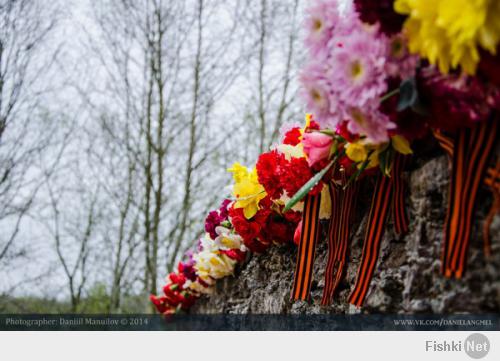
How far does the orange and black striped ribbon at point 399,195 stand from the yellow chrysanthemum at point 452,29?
1.27 ft

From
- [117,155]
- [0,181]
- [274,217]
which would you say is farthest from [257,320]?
[117,155]

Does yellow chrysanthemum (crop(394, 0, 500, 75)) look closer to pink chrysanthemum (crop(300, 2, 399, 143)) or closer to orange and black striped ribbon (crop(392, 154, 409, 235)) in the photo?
pink chrysanthemum (crop(300, 2, 399, 143))

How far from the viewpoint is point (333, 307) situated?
1.76 m

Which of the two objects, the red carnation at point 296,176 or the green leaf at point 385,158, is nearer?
the green leaf at point 385,158

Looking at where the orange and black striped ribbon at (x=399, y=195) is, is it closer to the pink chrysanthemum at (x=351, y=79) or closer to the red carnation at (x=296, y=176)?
the pink chrysanthemum at (x=351, y=79)

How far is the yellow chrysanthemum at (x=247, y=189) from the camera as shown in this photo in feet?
7.55

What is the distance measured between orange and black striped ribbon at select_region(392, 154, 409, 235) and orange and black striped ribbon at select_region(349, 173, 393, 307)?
0.05 metres

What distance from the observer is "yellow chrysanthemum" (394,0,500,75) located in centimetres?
79

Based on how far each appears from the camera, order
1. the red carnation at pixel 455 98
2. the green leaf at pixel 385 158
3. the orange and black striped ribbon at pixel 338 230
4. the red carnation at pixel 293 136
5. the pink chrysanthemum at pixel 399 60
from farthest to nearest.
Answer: the red carnation at pixel 293 136
the orange and black striped ribbon at pixel 338 230
the green leaf at pixel 385 158
the pink chrysanthemum at pixel 399 60
the red carnation at pixel 455 98

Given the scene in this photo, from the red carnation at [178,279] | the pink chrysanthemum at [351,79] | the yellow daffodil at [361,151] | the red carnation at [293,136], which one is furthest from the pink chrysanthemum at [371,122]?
the red carnation at [178,279]

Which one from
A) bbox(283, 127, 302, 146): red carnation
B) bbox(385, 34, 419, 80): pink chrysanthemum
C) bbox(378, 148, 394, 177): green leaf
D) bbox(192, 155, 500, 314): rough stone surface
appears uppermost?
bbox(283, 127, 302, 146): red carnation

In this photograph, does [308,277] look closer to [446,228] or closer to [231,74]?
[446,228]

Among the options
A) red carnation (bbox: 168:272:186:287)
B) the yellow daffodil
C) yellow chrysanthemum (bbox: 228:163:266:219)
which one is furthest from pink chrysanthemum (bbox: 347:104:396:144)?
red carnation (bbox: 168:272:186:287)

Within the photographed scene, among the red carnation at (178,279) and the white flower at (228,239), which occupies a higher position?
the white flower at (228,239)
